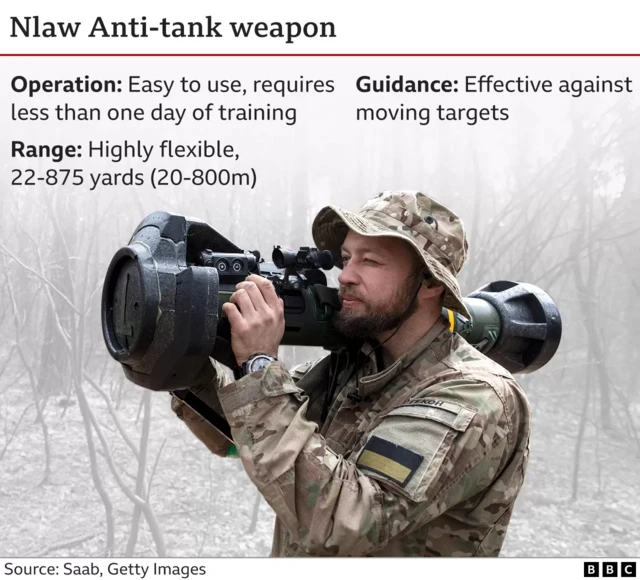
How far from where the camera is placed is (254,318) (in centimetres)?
176

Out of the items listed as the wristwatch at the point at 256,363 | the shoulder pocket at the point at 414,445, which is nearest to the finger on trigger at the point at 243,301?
the wristwatch at the point at 256,363

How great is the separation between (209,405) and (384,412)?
0.51 metres

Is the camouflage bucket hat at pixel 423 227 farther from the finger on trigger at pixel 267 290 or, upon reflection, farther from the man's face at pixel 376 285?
the finger on trigger at pixel 267 290

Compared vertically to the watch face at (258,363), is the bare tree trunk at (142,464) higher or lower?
lower

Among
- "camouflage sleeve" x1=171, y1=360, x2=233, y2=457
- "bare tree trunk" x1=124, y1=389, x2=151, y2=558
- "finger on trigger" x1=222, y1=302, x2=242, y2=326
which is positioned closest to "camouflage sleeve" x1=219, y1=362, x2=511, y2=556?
"finger on trigger" x1=222, y1=302, x2=242, y2=326

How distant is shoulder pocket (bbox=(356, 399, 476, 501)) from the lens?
1.69 metres

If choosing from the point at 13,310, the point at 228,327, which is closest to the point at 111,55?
the point at 228,327

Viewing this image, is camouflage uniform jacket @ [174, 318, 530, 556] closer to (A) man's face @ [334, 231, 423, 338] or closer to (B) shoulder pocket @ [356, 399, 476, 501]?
(B) shoulder pocket @ [356, 399, 476, 501]

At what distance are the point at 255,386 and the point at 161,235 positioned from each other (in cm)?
45

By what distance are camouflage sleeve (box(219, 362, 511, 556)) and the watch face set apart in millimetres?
19

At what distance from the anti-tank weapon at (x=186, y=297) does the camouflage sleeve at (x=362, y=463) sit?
161 millimetres

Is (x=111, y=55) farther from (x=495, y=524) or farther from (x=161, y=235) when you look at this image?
(x=495, y=524)

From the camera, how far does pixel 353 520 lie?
162cm

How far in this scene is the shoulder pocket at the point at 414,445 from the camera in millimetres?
1688
